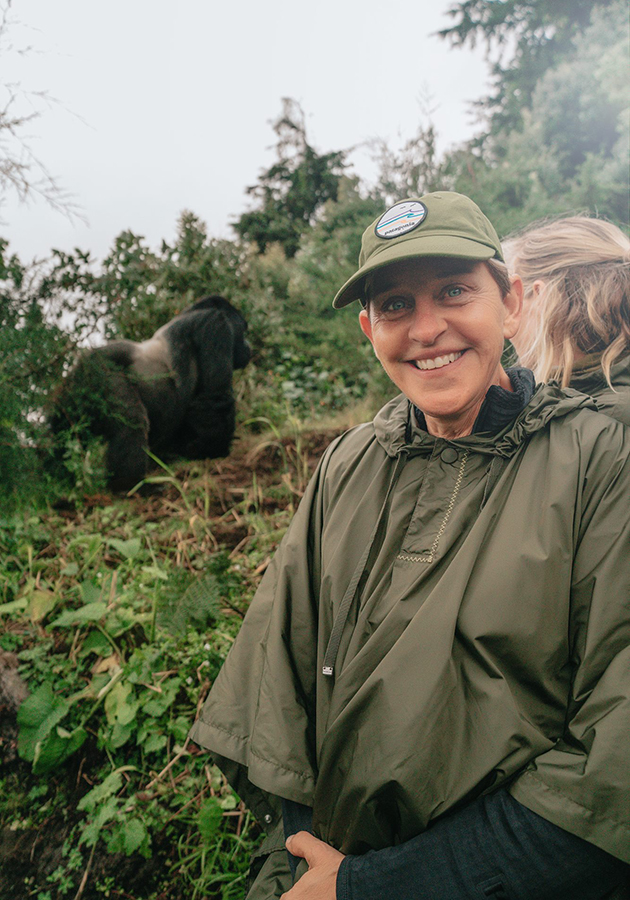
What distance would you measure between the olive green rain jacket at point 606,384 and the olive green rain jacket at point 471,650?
92mm

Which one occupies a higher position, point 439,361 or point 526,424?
point 439,361

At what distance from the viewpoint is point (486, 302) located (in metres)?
1.24

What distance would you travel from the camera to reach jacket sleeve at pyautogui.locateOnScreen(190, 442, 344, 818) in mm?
1254

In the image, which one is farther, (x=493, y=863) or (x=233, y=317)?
(x=233, y=317)

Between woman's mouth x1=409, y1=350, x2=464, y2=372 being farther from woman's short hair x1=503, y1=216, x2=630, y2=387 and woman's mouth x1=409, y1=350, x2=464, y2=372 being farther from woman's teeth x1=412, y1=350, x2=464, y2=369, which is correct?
woman's short hair x1=503, y1=216, x2=630, y2=387

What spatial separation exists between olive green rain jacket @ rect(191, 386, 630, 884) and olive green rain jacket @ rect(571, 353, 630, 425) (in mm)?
92

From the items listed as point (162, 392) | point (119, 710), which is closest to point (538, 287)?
point (119, 710)

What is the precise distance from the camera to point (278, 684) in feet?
4.35

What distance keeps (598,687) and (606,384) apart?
2.70 ft

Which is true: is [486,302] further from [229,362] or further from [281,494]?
[229,362]

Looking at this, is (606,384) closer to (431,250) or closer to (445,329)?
(445,329)

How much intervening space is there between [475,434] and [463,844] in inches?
29.3

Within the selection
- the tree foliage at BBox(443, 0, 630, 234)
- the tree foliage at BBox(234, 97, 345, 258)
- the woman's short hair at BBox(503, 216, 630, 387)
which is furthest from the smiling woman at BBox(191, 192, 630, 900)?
the tree foliage at BBox(234, 97, 345, 258)

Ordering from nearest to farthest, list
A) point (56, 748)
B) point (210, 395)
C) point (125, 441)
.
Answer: point (56, 748) → point (125, 441) → point (210, 395)
